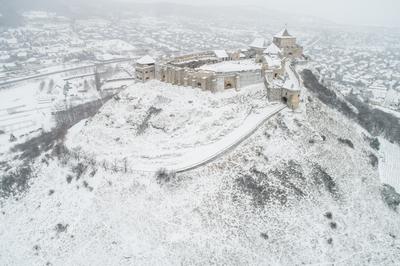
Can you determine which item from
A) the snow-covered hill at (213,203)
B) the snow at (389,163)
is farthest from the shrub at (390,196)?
the snow at (389,163)

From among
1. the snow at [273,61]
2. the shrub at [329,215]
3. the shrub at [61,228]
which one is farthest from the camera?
the snow at [273,61]

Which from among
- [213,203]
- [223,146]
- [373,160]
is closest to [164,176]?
[213,203]

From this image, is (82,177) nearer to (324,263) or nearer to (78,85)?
(324,263)

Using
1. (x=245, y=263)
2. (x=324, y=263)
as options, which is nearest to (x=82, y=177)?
(x=245, y=263)

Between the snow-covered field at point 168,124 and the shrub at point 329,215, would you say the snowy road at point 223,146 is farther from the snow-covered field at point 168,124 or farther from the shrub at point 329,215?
the shrub at point 329,215

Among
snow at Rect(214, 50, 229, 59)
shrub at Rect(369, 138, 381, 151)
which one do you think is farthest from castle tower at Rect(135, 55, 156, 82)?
shrub at Rect(369, 138, 381, 151)

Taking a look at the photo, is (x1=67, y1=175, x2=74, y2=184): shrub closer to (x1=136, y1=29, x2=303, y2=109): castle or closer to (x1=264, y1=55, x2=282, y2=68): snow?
(x1=136, y1=29, x2=303, y2=109): castle
